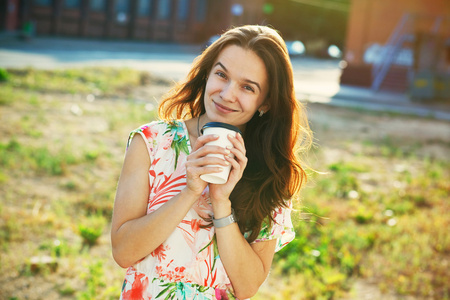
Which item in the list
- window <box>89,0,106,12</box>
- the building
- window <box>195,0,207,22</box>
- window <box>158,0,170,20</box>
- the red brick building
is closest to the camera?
the red brick building

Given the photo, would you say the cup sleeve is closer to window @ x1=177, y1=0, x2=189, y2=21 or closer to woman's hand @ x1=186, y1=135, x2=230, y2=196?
woman's hand @ x1=186, y1=135, x2=230, y2=196

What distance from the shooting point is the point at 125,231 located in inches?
70.2

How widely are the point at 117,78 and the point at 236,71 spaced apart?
10.5m

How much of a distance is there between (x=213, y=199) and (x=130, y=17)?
33.2m

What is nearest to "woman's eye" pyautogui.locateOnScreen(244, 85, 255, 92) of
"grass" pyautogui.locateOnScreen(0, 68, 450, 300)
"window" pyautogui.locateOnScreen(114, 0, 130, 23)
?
"grass" pyautogui.locateOnScreen(0, 68, 450, 300)

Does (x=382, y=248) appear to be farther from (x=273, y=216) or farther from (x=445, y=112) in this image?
(x=445, y=112)

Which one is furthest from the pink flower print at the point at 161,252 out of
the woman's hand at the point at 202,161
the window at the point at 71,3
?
the window at the point at 71,3

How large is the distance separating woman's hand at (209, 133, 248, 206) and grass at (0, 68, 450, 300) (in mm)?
632

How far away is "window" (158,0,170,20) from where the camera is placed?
113 ft

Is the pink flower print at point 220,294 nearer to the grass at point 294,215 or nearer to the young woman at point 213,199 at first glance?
the young woman at point 213,199

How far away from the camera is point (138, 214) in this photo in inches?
71.5

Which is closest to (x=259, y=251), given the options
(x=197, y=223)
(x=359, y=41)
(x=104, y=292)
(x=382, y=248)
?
(x=197, y=223)

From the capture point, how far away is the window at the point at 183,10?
36.0m

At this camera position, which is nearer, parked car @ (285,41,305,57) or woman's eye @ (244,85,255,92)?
woman's eye @ (244,85,255,92)
